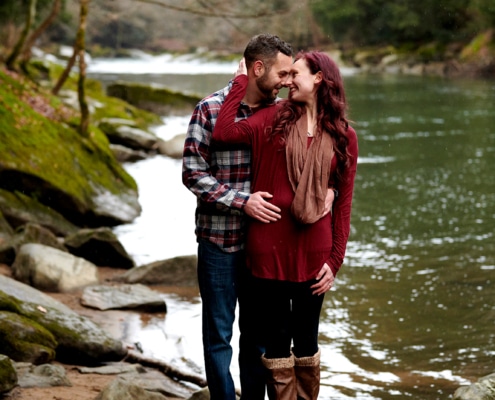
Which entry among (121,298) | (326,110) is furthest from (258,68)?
(121,298)

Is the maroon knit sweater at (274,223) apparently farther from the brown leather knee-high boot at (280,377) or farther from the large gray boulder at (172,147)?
the large gray boulder at (172,147)

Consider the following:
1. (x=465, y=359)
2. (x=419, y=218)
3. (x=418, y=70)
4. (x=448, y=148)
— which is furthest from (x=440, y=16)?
(x=465, y=359)

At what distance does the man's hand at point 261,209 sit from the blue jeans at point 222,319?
29cm

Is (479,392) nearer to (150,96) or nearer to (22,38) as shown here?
(22,38)

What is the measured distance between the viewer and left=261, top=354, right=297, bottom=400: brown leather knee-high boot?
407 cm

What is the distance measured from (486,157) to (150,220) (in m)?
9.37

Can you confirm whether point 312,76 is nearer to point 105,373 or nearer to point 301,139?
point 301,139

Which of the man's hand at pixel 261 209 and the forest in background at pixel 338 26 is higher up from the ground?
the forest in background at pixel 338 26

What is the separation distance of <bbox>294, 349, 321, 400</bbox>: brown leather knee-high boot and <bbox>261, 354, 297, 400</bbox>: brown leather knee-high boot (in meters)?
0.08

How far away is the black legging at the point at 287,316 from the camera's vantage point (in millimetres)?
4023

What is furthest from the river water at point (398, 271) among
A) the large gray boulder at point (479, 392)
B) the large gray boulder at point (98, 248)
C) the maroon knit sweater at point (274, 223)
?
the maroon knit sweater at point (274, 223)

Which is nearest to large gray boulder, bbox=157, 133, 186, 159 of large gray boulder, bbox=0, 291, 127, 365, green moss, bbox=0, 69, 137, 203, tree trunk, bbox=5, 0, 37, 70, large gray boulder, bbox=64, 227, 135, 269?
tree trunk, bbox=5, 0, 37, 70

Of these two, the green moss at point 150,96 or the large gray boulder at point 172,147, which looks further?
the green moss at point 150,96

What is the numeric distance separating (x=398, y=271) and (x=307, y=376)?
6145mm
